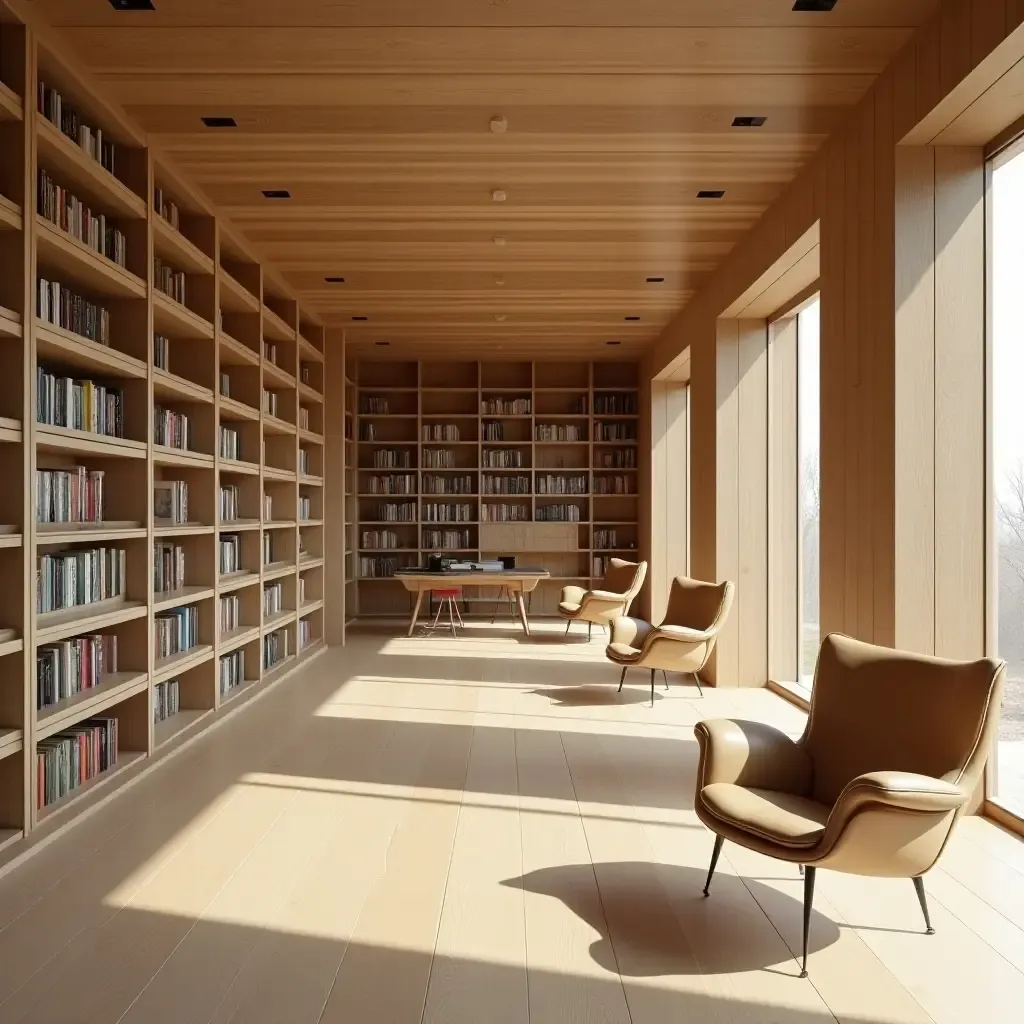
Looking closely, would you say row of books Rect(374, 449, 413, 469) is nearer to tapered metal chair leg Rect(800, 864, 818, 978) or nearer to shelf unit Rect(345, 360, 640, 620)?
shelf unit Rect(345, 360, 640, 620)

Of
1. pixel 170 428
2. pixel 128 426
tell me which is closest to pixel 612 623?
pixel 170 428

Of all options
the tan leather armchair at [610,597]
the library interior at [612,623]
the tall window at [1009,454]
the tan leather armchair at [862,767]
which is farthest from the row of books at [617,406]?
the tan leather armchair at [862,767]

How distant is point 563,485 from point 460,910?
9354mm

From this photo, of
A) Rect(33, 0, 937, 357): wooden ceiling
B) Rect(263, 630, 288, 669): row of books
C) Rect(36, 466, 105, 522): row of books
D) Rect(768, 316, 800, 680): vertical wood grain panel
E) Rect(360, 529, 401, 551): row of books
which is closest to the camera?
Rect(33, 0, 937, 357): wooden ceiling

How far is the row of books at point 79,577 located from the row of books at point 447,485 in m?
7.30

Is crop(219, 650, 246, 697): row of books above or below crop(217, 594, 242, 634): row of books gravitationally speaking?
below

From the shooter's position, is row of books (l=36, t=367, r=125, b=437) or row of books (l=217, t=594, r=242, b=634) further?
row of books (l=217, t=594, r=242, b=634)

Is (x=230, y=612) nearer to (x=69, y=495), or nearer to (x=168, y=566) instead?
(x=168, y=566)

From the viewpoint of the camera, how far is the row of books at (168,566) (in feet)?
18.5

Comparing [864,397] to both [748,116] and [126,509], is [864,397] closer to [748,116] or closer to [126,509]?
[748,116]

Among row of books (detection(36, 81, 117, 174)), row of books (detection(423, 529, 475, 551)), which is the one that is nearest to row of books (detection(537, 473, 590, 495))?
row of books (detection(423, 529, 475, 551))

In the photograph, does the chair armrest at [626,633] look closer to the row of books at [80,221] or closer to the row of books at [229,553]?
the row of books at [229,553]

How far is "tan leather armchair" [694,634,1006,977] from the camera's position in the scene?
2662mm

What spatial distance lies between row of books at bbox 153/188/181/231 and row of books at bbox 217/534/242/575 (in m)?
2.12
